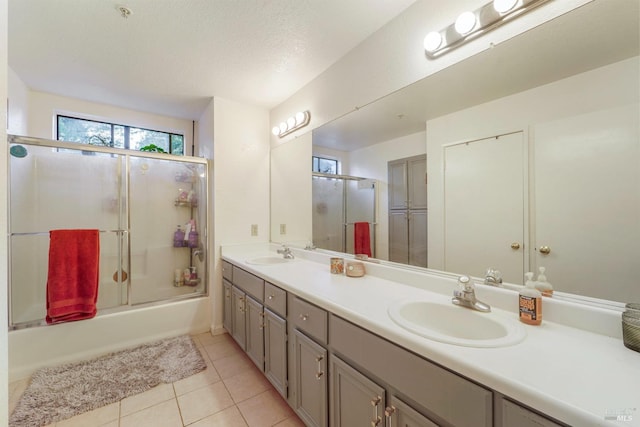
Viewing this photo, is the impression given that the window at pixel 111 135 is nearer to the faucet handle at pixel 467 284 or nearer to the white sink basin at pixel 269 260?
the white sink basin at pixel 269 260

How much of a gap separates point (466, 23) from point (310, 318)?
1.57 m

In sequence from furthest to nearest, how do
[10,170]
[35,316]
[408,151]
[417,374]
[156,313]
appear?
[156,313] → [35,316] → [10,170] → [408,151] → [417,374]

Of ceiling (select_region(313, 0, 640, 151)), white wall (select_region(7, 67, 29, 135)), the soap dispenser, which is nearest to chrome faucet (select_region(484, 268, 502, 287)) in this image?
the soap dispenser

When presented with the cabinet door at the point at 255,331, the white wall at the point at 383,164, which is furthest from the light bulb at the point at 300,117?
the cabinet door at the point at 255,331

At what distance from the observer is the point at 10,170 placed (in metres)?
2.01

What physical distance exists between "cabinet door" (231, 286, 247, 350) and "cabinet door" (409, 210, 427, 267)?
1348 millimetres

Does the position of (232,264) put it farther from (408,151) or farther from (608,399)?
(608,399)

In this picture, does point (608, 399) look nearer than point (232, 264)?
Yes

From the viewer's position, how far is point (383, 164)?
165cm

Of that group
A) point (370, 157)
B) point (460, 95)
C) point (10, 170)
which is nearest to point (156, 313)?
point (10, 170)

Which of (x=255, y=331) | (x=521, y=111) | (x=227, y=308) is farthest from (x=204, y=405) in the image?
(x=521, y=111)

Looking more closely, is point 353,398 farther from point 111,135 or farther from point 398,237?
point 111,135

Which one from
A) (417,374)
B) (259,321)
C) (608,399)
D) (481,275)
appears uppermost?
(481,275)

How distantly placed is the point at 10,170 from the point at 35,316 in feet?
4.04
